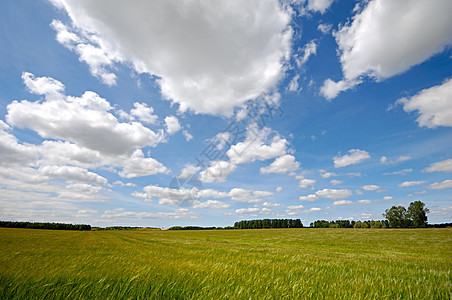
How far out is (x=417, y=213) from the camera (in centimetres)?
11612

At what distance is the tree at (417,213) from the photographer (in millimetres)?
113875

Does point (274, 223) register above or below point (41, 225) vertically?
above

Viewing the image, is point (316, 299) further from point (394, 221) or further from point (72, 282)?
point (394, 221)

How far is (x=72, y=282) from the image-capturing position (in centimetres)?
240

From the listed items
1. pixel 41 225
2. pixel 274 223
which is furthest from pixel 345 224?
pixel 41 225

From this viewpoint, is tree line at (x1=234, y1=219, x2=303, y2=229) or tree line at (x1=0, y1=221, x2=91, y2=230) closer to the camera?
tree line at (x1=0, y1=221, x2=91, y2=230)

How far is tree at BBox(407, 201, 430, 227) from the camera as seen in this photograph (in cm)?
11388

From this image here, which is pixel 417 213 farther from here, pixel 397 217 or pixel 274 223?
pixel 274 223

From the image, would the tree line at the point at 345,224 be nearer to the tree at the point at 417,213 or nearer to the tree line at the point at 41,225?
the tree at the point at 417,213

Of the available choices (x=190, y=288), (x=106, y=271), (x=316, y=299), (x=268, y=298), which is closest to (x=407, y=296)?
(x=316, y=299)

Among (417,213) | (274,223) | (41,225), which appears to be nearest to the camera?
(417,213)

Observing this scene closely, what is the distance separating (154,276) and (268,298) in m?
1.63

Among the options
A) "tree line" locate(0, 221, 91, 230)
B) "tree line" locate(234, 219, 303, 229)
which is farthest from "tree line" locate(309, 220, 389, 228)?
"tree line" locate(0, 221, 91, 230)

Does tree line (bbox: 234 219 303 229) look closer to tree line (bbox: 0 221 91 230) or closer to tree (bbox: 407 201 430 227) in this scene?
tree (bbox: 407 201 430 227)
